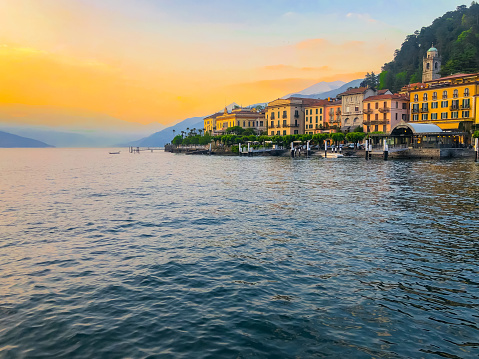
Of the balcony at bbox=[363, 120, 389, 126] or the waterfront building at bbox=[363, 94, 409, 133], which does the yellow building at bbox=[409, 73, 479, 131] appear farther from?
the balcony at bbox=[363, 120, 389, 126]

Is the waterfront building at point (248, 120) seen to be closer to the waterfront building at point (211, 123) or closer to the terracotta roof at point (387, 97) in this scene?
the waterfront building at point (211, 123)

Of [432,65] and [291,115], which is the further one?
[291,115]

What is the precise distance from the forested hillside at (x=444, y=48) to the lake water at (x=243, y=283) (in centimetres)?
10987

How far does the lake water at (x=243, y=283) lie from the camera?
8.38 metres

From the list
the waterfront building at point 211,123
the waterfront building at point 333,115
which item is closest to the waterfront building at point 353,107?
the waterfront building at point 333,115

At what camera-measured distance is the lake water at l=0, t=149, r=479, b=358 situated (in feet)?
27.5

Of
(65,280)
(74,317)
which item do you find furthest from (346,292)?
(65,280)

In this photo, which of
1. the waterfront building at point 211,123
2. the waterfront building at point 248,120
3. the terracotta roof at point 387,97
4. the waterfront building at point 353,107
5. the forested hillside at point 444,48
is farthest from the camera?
the waterfront building at point 211,123

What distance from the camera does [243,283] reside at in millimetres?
11781

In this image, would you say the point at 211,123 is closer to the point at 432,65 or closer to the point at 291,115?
the point at 291,115

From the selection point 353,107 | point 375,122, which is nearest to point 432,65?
point 353,107

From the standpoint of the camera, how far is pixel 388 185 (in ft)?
118

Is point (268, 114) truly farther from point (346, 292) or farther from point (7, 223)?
point (346, 292)

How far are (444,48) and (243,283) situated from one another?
158 m
